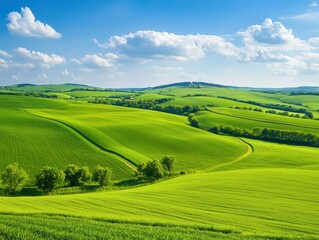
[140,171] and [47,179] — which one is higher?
[47,179]

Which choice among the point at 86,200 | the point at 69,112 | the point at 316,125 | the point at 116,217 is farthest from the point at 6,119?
the point at 316,125

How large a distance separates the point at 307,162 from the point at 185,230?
6593 centimetres

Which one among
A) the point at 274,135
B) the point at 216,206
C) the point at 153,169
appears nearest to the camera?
the point at 216,206

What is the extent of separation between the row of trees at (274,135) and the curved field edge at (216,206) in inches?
2694

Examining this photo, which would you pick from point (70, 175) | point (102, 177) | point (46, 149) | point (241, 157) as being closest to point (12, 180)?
point (70, 175)

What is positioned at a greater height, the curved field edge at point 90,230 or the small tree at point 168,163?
the curved field edge at point 90,230

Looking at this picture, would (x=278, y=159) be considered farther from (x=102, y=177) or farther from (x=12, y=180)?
(x=12, y=180)

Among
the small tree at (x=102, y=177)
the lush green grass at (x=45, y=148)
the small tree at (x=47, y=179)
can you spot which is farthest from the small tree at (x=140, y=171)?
the small tree at (x=47, y=179)

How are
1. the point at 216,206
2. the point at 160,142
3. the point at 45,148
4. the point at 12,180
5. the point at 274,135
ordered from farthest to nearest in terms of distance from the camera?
the point at 274,135
the point at 160,142
the point at 45,148
the point at 12,180
the point at 216,206

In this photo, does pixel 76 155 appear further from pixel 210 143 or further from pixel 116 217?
pixel 116 217

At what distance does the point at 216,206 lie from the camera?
37.6 metres

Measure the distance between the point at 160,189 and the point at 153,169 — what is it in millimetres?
18273

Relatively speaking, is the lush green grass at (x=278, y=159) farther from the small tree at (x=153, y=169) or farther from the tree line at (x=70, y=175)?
the tree line at (x=70, y=175)

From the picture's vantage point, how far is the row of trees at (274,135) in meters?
115
